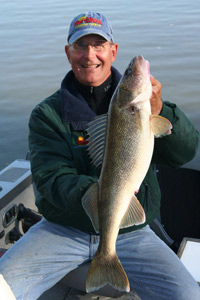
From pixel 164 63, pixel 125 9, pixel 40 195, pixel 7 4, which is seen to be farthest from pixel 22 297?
pixel 7 4

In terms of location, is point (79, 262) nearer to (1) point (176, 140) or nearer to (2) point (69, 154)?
(2) point (69, 154)

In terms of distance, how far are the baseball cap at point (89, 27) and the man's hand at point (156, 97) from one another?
0.85 metres

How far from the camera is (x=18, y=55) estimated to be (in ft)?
47.7

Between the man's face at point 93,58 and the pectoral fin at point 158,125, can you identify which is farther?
the man's face at point 93,58

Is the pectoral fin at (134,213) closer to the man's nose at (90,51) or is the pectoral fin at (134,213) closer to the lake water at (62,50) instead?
the man's nose at (90,51)

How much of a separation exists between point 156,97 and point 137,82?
29cm

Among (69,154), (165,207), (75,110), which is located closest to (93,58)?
(75,110)

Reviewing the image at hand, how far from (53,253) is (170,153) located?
108 centimetres

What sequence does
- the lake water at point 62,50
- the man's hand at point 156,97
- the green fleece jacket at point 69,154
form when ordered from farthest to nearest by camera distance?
the lake water at point 62,50 → the green fleece jacket at point 69,154 → the man's hand at point 156,97

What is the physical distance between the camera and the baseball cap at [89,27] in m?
3.20

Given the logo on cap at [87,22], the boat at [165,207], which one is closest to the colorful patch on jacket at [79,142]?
the logo on cap at [87,22]

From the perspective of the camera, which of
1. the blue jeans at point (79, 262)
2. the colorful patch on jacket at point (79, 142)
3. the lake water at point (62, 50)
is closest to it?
the blue jeans at point (79, 262)

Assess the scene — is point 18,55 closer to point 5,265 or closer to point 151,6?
point 151,6

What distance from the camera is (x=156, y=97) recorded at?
102 inches
